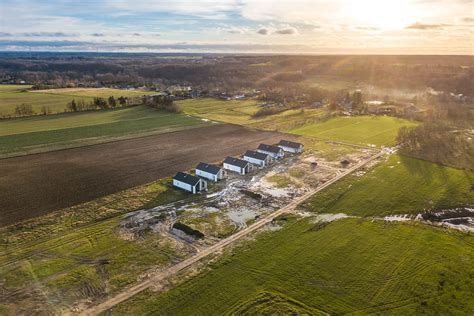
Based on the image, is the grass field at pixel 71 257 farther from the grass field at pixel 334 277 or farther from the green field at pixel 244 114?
the green field at pixel 244 114

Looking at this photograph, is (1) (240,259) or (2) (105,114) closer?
(1) (240,259)

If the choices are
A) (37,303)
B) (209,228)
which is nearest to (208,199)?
(209,228)

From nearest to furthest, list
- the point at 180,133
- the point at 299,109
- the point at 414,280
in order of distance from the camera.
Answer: the point at 414,280 → the point at 180,133 → the point at 299,109

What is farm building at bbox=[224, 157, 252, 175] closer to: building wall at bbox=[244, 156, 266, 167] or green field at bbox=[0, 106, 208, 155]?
building wall at bbox=[244, 156, 266, 167]

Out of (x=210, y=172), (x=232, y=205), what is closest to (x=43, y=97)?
(x=210, y=172)

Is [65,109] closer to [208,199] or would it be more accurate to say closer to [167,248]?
[208,199]

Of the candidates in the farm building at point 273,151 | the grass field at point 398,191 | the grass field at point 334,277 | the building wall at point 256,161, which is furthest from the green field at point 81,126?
the grass field at point 334,277
